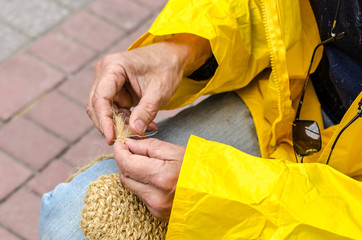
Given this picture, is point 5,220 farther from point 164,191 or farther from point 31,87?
point 164,191

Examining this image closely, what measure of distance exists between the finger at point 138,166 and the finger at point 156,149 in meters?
0.02

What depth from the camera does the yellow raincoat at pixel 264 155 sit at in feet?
3.20

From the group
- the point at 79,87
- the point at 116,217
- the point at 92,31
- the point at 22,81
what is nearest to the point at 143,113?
the point at 116,217

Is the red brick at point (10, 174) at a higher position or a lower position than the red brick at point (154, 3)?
lower

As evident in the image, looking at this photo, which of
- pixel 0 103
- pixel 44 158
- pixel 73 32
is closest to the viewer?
pixel 44 158

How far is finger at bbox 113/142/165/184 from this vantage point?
1082mm

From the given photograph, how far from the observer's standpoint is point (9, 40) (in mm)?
2467

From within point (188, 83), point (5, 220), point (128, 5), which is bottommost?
point (5, 220)

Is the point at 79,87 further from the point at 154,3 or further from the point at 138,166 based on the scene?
the point at 138,166

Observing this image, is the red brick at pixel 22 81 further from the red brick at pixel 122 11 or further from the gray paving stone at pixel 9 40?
the red brick at pixel 122 11

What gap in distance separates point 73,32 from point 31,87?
0.39 metres

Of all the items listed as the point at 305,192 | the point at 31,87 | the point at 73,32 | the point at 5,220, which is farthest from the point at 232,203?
the point at 73,32

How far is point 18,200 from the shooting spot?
1.96m

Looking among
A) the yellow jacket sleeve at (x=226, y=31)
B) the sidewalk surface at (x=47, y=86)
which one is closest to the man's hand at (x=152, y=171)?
the yellow jacket sleeve at (x=226, y=31)
